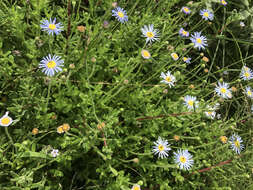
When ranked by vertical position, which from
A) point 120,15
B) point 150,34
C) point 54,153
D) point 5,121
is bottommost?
point 54,153

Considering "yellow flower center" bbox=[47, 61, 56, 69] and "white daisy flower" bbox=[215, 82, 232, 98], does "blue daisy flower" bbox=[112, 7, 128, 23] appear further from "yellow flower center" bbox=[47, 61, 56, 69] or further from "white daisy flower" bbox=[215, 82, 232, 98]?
"white daisy flower" bbox=[215, 82, 232, 98]

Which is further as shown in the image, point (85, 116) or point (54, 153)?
point (85, 116)

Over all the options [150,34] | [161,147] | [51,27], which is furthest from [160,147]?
[51,27]

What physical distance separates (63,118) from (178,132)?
106 centimetres

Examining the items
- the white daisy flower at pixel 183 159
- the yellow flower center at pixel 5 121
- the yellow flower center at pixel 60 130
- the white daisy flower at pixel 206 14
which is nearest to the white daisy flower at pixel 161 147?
the white daisy flower at pixel 183 159

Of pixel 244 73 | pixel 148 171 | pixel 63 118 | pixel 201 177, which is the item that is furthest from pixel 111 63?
pixel 244 73

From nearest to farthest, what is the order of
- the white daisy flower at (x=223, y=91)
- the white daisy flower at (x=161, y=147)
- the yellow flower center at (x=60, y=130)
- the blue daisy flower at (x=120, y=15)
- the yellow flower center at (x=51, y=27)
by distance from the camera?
the yellow flower center at (x=60, y=130), the yellow flower center at (x=51, y=27), the white daisy flower at (x=161, y=147), the blue daisy flower at (x=120, y=15), the white daisy flower at (x=223, y=91)

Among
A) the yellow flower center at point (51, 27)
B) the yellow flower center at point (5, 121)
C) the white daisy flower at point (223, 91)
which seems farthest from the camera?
the white daisy flower at point (223, 91)

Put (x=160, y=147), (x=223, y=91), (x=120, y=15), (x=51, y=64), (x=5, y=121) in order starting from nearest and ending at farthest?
(x=5, y=121) → (x=51, y=64) → (x=160, y=147) → (x=120, y=15) → (x=223, y=91)

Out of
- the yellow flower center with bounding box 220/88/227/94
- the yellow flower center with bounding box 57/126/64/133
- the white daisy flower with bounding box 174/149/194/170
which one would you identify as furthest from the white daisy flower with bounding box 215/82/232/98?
the yellow flower center with bounding box 57/126/64/133

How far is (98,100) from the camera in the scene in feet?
6.81

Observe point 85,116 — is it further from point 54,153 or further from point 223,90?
point 223,90

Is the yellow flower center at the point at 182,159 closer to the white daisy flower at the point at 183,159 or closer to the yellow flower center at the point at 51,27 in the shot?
the white daisy flower at the point at 183,159

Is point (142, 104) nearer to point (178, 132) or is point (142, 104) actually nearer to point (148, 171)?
point (178, 132)
